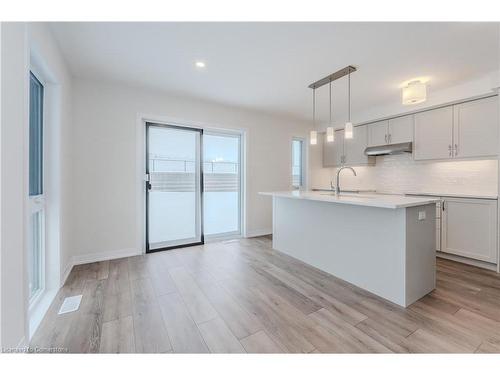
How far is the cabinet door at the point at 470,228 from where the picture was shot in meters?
2.77

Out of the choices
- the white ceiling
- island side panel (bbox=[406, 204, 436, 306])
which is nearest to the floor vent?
the white ceiling

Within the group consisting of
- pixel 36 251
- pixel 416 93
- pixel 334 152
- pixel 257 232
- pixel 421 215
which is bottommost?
pixel 257 232

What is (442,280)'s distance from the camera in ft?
8.13

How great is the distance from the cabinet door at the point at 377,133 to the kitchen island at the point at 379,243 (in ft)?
7.30

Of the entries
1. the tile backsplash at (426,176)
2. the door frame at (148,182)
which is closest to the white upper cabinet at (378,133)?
the tile backsplash at (426,176)

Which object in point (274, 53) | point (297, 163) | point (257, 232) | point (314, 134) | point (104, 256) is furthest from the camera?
point (297, 163)

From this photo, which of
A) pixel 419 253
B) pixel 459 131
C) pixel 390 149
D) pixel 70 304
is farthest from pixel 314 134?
pixel 70 304

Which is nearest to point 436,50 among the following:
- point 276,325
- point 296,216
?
point 296,216

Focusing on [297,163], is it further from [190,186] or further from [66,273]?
[66,273]

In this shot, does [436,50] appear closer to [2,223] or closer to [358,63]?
[358,63]

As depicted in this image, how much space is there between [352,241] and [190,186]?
2671mm

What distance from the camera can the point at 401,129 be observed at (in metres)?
3.81

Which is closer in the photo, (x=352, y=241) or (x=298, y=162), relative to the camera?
(x=352, y=241)
